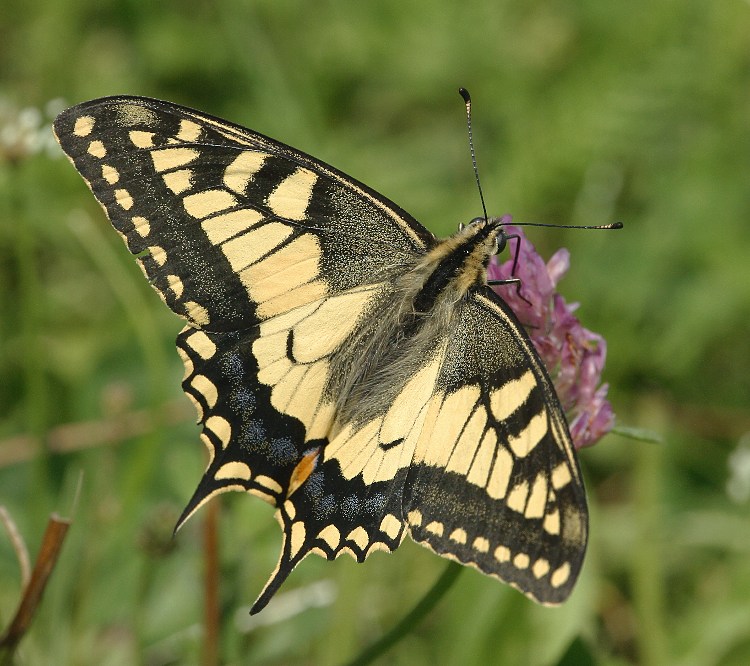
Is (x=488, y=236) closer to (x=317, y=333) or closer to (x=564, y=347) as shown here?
(x=564, y=347)

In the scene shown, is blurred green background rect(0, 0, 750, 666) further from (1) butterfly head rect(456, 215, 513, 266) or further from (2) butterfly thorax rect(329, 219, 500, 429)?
(1) butterfly head rect(456, 215, 513, 266)

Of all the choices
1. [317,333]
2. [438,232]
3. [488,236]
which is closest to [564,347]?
[488,236]

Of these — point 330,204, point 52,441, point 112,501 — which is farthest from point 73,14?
point 330,204

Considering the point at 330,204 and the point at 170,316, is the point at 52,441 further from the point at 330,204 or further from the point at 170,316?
the point at 330,204

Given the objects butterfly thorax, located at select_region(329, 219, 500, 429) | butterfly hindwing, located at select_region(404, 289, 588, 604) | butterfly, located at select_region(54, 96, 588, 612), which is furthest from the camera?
butterfly thorax, located at select_region(329, 219, 500, 429)

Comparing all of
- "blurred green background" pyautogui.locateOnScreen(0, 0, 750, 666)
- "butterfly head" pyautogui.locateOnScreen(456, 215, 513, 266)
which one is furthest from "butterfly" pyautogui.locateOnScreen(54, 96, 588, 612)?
"blurred green background" pyautogui.locateOnScreen(0, 0, 750, 666)

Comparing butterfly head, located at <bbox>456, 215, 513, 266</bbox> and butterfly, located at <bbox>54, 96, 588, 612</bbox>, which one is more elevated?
butterfly head, located at <bbox>456, 215, 513, 266</bbox>

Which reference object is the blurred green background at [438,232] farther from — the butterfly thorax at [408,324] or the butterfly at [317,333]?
the butterfly thorax at [408,324]
